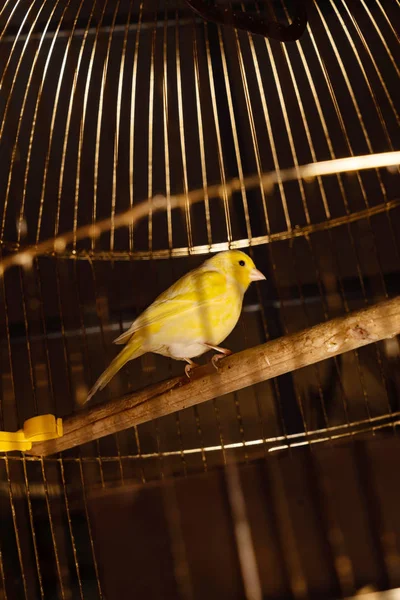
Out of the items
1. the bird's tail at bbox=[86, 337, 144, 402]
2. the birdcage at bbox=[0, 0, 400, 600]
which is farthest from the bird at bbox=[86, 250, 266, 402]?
the birdcage at bbox=[0, 0, 400, 600]

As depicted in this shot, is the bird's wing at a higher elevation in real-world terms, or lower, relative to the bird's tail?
higher

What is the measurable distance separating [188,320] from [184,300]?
3 cm

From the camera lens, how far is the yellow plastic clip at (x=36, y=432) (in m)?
1.01

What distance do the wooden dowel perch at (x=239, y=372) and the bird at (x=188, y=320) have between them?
2.8 inches

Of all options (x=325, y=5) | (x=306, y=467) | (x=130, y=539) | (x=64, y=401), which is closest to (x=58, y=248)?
(x=64, y=401)

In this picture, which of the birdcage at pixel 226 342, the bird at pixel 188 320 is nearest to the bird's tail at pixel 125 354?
the bird at pixel 188 320

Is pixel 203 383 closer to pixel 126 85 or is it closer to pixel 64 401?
pixel 64 401

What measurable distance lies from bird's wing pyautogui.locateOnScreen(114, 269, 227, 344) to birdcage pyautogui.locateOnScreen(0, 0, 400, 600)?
0.94 ft

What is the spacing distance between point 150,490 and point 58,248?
62cm

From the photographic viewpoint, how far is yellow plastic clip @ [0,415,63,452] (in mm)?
1012

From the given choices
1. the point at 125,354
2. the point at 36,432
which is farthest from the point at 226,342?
the point at 36,432

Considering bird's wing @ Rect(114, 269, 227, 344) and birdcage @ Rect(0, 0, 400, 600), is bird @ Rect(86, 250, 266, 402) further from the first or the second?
birdcage @ Rect(0, 0, 400, 600)

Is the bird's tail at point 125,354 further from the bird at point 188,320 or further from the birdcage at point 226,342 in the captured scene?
the birdcage at point 226,342

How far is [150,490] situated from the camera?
1570 millimetres
